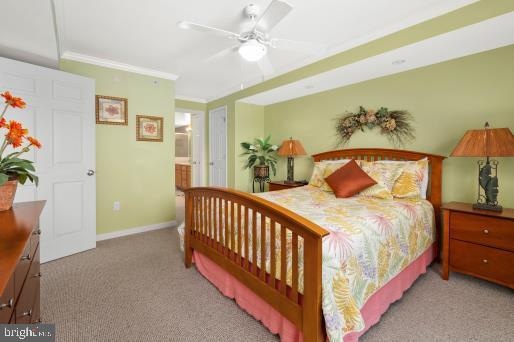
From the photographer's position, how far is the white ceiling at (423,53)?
80.2 inches

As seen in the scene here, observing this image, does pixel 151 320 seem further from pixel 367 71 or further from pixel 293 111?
pixel 293 111

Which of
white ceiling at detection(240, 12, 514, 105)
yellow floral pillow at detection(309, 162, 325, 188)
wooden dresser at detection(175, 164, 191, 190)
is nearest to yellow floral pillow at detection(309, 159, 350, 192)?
yellow floral pillow at detection(309, 162, 325, 188)

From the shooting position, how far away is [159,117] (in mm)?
3865

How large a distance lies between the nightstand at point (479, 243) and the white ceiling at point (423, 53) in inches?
59.4

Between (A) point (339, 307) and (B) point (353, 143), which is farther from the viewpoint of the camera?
(B) point (353, 143)

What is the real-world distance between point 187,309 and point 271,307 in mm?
707

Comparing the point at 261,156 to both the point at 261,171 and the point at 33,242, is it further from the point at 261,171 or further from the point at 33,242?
the point at 33,242

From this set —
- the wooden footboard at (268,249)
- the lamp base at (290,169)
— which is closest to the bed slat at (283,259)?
the wooden footboard at (268,249)

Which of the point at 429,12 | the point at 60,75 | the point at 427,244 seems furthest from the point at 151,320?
the point at 429,12

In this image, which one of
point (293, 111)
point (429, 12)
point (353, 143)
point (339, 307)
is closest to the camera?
point (339, 307)

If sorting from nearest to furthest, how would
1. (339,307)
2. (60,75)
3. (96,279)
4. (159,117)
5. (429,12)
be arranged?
(339,307), (429,12), (96,279), (60,75), (159,117)

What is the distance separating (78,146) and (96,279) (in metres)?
1.55

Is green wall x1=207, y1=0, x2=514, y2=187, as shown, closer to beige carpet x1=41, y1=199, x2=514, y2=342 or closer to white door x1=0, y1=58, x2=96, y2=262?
beige carpet x1=41, y1=199, x2=514, y2=342

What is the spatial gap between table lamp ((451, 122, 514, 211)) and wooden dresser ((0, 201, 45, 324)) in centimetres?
295
